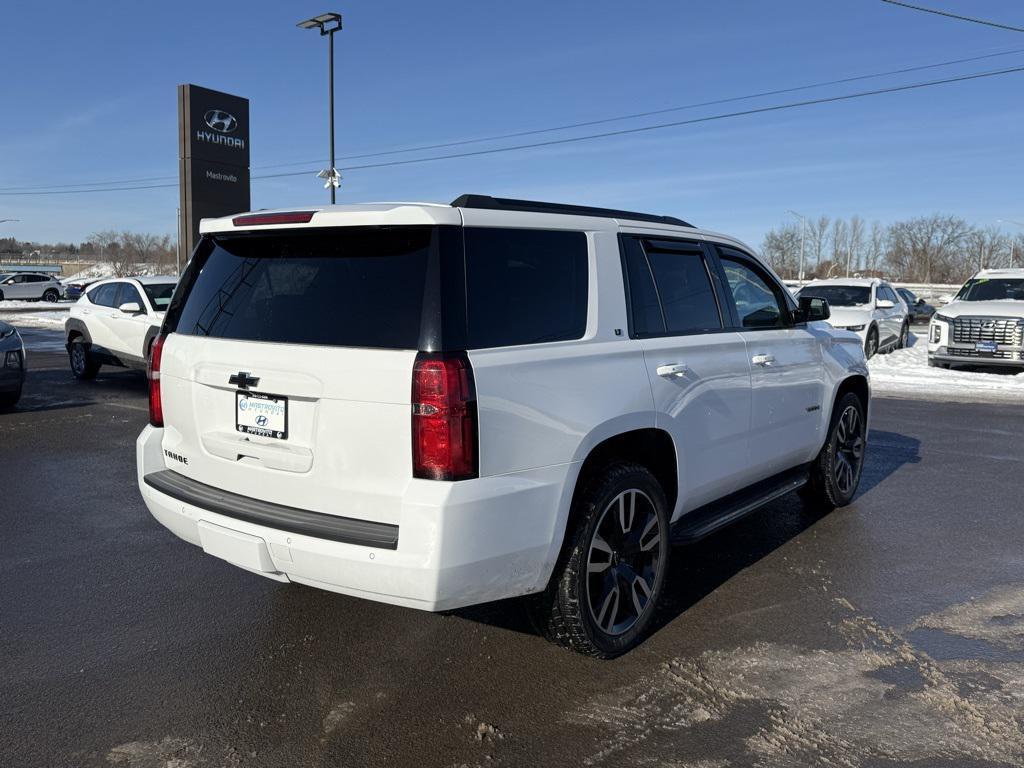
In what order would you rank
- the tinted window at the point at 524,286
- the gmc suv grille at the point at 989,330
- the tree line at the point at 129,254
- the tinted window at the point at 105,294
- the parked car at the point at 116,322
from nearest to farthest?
the tinted window at the point at 524,286 → the parked car at the point at 116,322 → the tinted window at the point at 105,294 → the gmc suv grille at the point at 989,330 → the tree line at the point at 129,254

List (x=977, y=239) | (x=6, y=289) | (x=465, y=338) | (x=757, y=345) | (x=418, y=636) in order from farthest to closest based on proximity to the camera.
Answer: (x=977, y=239) → (x=6, y=289) → (x=757, y=345) → (x=418, y=636) → (x=465, y=338)

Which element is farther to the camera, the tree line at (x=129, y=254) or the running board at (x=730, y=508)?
the tree line at (x=129, y=254)

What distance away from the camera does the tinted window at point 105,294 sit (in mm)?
13516

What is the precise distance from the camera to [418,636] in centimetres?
407

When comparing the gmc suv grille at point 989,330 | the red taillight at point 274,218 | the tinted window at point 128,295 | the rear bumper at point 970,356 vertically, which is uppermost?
the red taillight at point 274,218

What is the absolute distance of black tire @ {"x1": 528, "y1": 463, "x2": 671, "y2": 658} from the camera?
3.57 metres

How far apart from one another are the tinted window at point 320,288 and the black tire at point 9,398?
797 centimetres

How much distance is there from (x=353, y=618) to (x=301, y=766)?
1.29m

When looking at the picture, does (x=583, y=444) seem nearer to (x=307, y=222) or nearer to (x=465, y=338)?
(x=465, y=338)

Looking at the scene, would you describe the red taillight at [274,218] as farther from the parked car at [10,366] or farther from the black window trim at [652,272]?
the parked car at [10,366]

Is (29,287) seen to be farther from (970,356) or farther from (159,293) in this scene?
(970,356)

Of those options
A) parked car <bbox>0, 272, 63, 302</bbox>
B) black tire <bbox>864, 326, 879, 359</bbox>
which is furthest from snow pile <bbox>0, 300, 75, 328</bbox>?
black tire <bbox>864, 326, 879, 359</bbox>

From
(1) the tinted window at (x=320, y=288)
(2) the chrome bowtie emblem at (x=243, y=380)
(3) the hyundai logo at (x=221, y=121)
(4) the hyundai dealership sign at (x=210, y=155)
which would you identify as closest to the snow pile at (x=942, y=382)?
(1) the tinted window at (x=320, y=288)

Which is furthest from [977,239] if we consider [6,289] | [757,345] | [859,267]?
[757,345]
